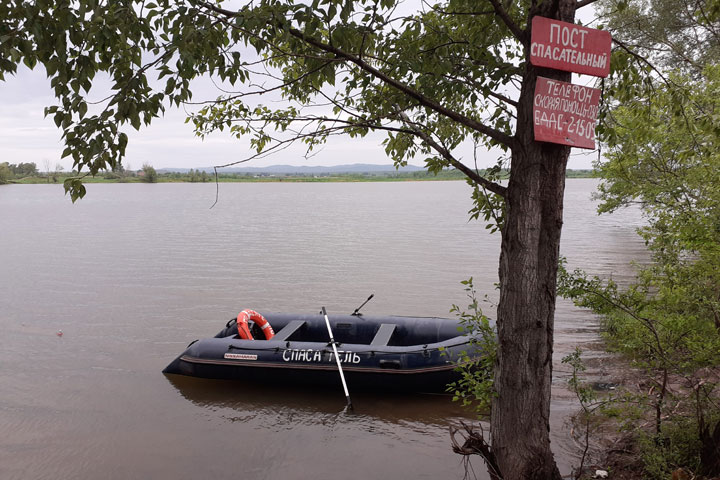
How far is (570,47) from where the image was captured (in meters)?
2.95

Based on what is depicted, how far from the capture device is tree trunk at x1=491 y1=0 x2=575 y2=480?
3.08 m

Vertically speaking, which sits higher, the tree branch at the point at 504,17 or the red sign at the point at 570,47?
the tree branch at the point at 504,17

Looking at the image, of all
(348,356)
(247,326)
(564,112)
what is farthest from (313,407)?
(564,112)

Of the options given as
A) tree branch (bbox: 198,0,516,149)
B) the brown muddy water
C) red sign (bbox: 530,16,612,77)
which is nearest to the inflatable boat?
the brown muddy water

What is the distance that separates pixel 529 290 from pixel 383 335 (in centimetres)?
544

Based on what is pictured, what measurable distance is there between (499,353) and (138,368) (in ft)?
26.2

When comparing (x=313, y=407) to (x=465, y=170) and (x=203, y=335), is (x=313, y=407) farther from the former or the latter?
(x=465, y=170)

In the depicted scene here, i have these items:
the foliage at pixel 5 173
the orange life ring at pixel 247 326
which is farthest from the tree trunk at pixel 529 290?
the foliage at pixel 5 173

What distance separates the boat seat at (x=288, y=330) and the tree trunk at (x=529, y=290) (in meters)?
5.54

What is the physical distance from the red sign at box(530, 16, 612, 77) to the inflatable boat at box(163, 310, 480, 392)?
15.3 ft

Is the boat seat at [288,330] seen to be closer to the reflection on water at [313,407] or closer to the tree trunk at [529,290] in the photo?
the reflection on water at [313,407]

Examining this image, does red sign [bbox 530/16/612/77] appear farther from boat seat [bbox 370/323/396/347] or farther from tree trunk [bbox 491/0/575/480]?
boat seat [bbox 370/323/396/347]

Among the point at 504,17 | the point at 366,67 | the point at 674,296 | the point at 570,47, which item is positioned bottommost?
the point at 674,296

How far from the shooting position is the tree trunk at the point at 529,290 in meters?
3.08
